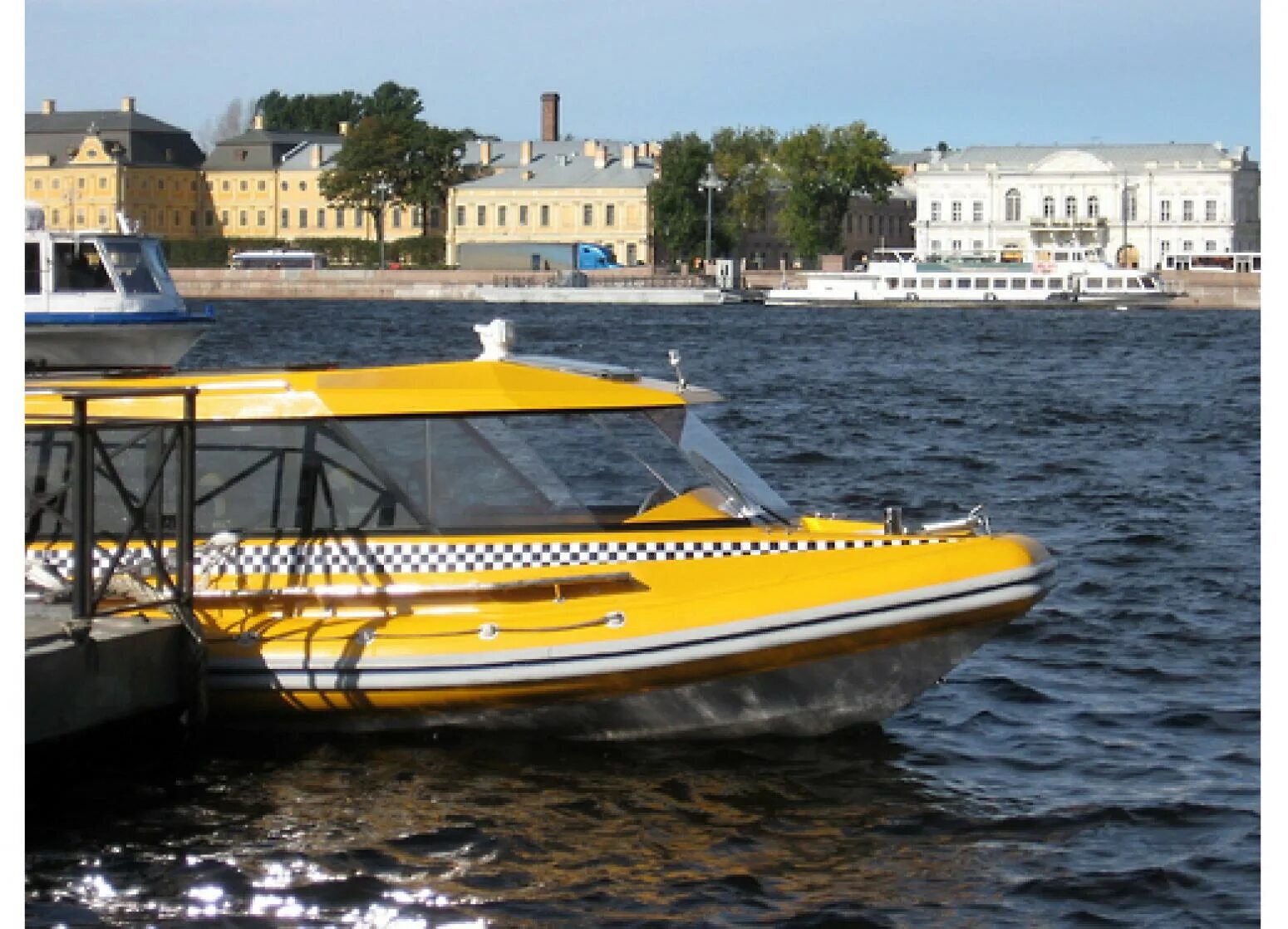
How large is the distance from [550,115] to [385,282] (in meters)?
32.9

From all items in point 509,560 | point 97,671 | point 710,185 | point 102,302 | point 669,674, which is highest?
point 710,185

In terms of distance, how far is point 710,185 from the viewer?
116438 mm

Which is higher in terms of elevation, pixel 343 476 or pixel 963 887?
pixel 343 476

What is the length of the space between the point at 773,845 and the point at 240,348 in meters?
45.9

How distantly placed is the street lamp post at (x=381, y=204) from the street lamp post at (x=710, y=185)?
1990 centimetres

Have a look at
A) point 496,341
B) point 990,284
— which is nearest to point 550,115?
point 990,284

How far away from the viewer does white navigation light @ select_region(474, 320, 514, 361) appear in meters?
12.9

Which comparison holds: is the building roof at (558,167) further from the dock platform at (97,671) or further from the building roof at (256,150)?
the dock platform at (97,671)

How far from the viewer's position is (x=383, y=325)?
76500mm

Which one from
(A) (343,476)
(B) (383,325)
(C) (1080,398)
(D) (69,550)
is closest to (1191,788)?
(A) (343,476)

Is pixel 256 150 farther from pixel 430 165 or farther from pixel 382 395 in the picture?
pixel 382 395

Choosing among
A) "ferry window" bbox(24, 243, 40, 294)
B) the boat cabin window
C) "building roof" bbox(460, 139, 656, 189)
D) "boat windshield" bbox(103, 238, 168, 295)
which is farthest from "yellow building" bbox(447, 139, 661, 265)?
"ferry window" bbox(24, 243, 40, 294)

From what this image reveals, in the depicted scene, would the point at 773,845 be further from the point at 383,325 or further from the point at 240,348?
the point at 383,325

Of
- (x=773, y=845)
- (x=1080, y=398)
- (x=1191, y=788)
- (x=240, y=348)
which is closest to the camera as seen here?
(x=773, y=845)
